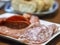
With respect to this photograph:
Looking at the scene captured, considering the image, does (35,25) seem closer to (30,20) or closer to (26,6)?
(30,20)

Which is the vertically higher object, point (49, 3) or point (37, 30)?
point (49, 3)

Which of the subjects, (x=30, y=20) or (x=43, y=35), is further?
(x=30, y=20)

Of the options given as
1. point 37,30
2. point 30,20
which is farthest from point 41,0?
point 37,30

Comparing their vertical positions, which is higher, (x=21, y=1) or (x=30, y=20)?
(x=21, y=1)

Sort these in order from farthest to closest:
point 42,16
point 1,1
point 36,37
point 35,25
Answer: point 1,1, point 42,16, point 35,25, point 36,37

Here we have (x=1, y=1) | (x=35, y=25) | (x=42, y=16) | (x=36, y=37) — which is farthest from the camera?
(x=1, y=1)

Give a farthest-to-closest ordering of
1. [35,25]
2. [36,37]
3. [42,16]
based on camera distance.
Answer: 1. [42,16]
2. [35,25]
3. [36,37]

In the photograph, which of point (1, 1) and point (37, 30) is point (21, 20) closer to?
point (37, 30)

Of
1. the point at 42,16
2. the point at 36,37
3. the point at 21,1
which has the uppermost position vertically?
the point at 21,1

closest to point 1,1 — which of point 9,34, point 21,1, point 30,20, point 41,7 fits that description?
point 21,1
